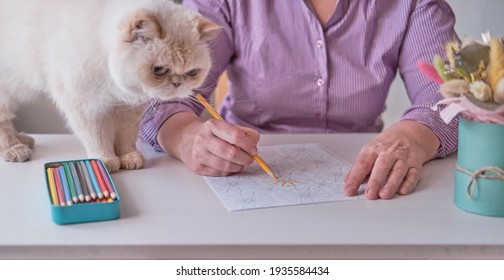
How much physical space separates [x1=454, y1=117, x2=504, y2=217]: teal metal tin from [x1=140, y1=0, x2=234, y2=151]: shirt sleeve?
0.56 meters

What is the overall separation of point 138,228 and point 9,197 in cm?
26

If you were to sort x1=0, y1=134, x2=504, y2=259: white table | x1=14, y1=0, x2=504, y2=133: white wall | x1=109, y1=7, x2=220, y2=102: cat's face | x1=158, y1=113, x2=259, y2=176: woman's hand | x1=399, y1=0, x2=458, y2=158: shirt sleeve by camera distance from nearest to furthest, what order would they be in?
x1=0, y1=134, x2=504, y2=259: white table
x1=109, y1=7, x2=220, y2=102: cat's face
x1=158, y1=113, x2=259, y2=176: woman's hand
x1=399, y1=0, x2=458, y2=158: shirt sleeve
x1=14, y1=0, x2=504, y2=133: white wall

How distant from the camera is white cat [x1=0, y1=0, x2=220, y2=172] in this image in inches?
33.8

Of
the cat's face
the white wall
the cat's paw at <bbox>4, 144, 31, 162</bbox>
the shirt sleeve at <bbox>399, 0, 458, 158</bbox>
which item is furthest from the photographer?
the white wall

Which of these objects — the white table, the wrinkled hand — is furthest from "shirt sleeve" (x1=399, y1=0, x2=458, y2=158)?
the white table

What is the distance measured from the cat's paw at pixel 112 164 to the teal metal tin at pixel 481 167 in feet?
1.94

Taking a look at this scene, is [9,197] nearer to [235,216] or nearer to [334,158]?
[235,216]

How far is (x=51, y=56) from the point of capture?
96cm

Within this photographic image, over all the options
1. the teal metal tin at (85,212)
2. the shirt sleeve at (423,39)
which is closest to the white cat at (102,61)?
the teal metal tin at (85,212)

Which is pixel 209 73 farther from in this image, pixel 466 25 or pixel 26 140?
pixel 466 25

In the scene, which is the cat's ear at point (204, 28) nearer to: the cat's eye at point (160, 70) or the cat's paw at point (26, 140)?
the cat's eye at point (160, 70)

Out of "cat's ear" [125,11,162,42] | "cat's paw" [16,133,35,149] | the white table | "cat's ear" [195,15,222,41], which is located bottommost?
"cat's paw" [16,133,35,149]

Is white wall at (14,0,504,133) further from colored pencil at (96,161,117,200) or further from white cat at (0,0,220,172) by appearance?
colored pencil at (96,161,117,200)

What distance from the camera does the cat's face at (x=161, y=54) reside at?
2.74 feet
